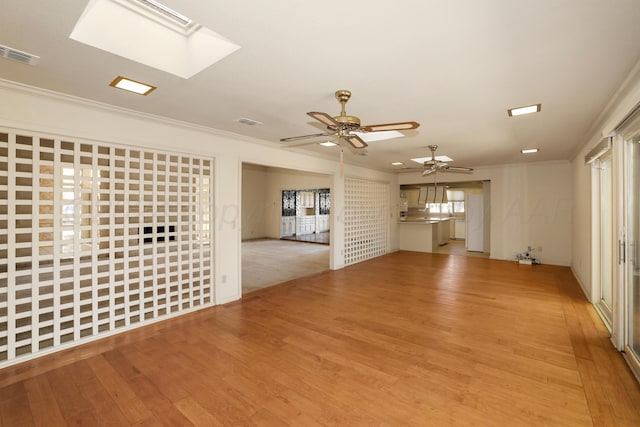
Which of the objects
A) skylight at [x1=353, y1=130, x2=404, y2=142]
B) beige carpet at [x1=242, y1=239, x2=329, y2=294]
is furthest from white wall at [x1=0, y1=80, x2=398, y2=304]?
beige carpet at [x1=242, y1=239, x2=329, y2=294]

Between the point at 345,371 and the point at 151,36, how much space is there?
2967mm

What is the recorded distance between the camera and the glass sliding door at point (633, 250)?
8.32 feet

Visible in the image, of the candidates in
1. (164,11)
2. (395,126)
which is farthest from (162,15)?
(395,126)

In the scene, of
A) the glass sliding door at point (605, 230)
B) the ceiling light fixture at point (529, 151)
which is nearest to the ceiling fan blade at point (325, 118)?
the glass sliding door at point (605, 230)

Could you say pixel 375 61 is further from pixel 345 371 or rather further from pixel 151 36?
pixel 345 371

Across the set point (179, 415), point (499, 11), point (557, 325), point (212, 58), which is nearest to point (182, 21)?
point (212, 58)

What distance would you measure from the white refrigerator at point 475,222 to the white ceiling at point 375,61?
4.84m

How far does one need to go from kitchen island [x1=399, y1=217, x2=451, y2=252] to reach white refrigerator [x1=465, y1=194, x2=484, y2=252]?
93cm

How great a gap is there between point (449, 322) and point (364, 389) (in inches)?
67.5

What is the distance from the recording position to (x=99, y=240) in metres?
3.07

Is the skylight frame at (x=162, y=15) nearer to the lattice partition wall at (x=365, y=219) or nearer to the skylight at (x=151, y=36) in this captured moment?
the skylight at (x=151, y=36)

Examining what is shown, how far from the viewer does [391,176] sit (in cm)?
850

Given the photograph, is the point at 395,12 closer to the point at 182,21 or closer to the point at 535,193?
the point at 182,21

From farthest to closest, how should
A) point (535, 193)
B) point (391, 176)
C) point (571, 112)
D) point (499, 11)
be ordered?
point (391, 176) < point (535, 193) < point (571, 112) < point (499, 11)
